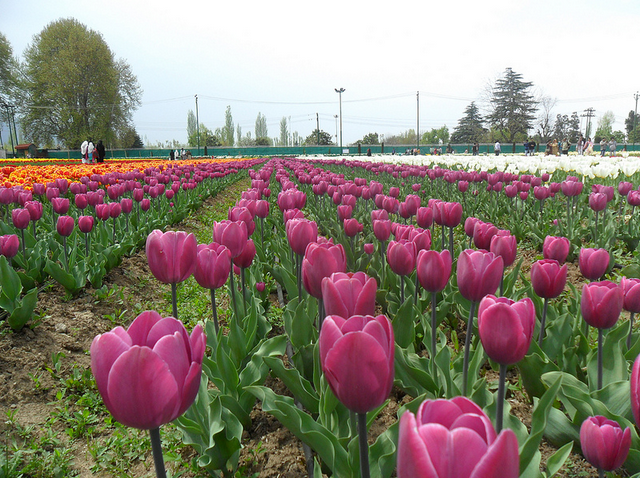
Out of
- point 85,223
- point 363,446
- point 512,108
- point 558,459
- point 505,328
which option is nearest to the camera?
point 363,446

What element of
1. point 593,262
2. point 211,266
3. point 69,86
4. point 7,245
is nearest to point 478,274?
point 593,262

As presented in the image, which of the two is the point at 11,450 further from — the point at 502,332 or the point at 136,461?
the point at 502,332

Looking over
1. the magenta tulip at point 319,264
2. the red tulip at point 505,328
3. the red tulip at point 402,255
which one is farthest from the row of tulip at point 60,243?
the red tulip at point 505,328

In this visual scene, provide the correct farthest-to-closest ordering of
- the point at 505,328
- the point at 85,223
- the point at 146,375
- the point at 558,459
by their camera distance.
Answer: the point at 85,223
the point at 558,459
the point at 505,328
the point at 146,375

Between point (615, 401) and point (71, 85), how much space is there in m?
51.8

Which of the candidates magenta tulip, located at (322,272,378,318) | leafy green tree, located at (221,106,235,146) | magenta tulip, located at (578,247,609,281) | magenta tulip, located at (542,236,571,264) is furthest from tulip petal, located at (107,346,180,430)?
leafy green tree, located at (221,106,235,146)

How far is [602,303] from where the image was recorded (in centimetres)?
151

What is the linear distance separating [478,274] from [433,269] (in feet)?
0.67

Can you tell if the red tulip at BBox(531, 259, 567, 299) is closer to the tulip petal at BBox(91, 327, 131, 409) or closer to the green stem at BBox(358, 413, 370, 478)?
the green stem at BBox(358, 413, 370, 478)

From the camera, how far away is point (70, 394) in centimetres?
253

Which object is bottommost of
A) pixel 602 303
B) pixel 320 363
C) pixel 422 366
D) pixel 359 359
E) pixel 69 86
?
pixel 422 366

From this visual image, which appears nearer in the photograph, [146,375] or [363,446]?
[146,375]

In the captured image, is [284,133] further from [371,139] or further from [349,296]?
[349,296]

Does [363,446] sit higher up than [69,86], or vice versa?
[69,86]
